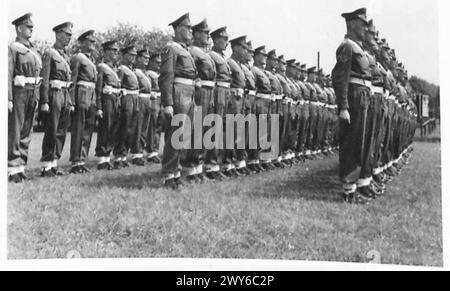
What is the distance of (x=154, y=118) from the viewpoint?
10523 mm

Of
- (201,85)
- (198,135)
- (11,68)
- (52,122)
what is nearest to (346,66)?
(201,85)

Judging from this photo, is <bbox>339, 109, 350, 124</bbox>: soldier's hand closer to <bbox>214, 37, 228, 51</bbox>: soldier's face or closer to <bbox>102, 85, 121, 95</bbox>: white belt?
<bbox>214, 37, 228, 51</bbox>: soldier's face

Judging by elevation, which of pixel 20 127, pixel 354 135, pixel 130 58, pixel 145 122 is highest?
pixel 130 58

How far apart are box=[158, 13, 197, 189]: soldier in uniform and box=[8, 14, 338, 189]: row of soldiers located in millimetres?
14

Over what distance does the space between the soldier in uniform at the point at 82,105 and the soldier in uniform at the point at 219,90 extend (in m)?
1.81

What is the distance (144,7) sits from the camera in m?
9.21

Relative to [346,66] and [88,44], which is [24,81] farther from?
[346,66]

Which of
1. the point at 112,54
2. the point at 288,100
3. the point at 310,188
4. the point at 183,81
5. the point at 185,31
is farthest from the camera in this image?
the point at 288,100

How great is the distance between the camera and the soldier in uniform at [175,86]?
938cm

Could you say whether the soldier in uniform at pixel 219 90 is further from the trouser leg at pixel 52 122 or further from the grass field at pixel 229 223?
the trouser leg at pixel 52 122

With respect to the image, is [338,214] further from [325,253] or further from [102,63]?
[102,63]

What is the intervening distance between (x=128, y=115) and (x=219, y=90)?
74.8 inches

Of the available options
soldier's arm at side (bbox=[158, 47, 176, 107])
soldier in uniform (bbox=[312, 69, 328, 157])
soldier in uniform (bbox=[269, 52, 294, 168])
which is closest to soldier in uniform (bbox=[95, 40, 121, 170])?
soldier's arm at side (bbox=[158, 47, 176, 107])

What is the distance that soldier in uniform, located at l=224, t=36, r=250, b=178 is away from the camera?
9438 mm
